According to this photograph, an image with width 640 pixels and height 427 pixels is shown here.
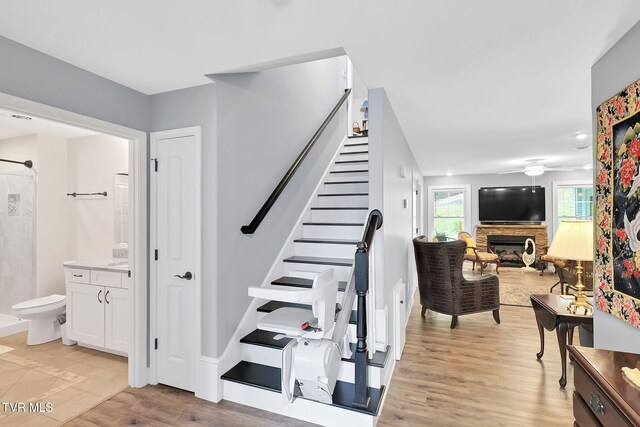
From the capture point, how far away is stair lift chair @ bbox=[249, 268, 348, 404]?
5.82ft

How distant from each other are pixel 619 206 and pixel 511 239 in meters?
6.72

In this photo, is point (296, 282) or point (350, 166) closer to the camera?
point (296, 282)

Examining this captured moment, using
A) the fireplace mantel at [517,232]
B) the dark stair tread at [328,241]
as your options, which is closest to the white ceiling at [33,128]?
the dark stair tread at [328,241]

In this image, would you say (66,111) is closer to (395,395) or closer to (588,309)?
(395,395)

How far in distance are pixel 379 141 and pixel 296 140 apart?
140 cm

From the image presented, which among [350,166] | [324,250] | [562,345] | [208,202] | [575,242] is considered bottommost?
[562,345]

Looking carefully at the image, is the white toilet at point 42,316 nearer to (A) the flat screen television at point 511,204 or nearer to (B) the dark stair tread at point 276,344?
(B) the dark stair tread at point 276,344

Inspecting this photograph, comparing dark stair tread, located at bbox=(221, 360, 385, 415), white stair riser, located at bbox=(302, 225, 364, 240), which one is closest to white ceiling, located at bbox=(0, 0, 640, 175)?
white stair riser, located at bbox=(302, 225, 364, 240)

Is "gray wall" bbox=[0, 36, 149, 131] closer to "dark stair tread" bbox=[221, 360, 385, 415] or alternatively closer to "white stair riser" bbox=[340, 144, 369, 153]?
"dark stair tread" bbox=[221, 360, 385, 415]

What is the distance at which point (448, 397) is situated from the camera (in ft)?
7.66

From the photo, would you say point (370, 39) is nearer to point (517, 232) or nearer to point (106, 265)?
point (106, 265)

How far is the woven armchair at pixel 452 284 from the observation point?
12.1 feet

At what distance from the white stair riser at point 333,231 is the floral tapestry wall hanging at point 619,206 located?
1.84m

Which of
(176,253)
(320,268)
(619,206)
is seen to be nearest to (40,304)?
(176,253)
